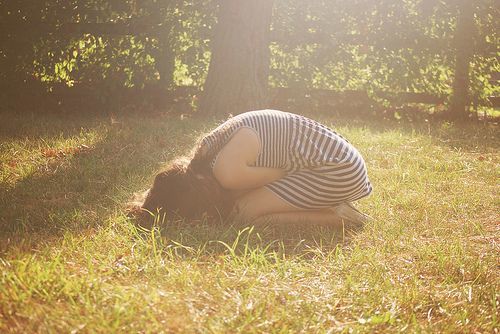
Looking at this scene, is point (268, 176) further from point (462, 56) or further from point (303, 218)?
point (462, 56)

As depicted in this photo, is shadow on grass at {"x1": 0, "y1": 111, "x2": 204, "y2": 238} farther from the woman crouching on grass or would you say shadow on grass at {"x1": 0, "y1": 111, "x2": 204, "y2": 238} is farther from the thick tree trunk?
the thick tree trunk

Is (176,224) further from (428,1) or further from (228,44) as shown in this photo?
(428,1)

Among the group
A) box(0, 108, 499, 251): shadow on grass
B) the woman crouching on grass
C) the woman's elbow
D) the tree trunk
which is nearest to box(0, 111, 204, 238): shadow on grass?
box(0, 108, 499, 251): shadow on grass

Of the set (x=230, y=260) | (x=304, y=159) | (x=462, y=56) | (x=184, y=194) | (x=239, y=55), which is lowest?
(x=230, y=260)

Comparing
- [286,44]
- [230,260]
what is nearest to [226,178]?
[230,260]

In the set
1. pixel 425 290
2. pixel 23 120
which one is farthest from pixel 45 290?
pixel 23 120

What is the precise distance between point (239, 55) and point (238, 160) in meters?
3.76

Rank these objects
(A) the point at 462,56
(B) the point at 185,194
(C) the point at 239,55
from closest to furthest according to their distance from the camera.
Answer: (B) the point at 185,194 → (C) the point at 239,55 → (A) the point at 462,56

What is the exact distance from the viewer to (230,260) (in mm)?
2859

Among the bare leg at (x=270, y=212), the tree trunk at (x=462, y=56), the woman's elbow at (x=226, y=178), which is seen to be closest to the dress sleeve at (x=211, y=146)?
the woman's elbow at (x=226, y=178)

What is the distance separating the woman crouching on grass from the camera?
11.1ft

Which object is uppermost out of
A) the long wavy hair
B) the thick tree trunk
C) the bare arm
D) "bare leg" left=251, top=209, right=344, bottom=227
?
the thick tree trunk

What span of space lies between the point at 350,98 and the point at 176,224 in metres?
5.36

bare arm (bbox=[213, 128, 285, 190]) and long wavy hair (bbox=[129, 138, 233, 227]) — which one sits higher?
bare arm (bbox=[213, 128, 285, 190])
